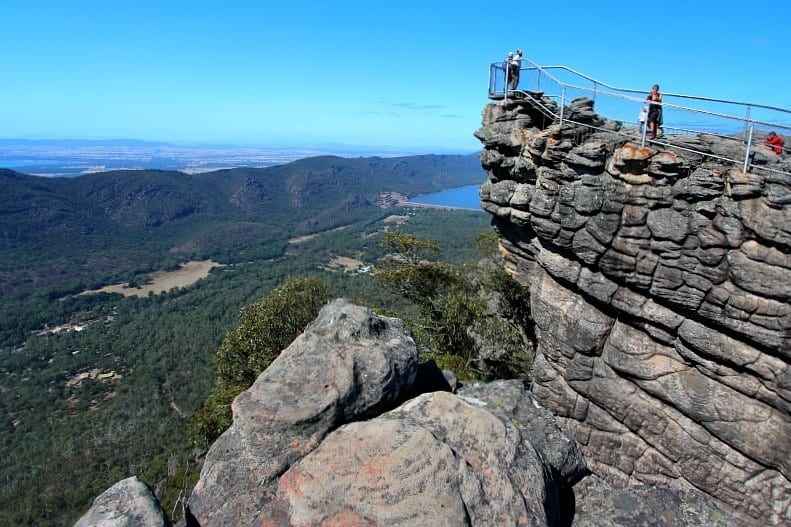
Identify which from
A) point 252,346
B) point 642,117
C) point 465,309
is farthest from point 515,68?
point 252,346

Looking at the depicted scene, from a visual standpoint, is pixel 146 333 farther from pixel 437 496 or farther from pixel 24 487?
pixel 437 496

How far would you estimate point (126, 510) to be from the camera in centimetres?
823

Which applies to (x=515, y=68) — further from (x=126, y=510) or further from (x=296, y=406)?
(x=126, y=510)

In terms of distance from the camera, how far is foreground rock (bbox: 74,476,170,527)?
26.2 feet

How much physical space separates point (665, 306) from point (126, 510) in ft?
40.2

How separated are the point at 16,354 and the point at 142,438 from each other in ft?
160

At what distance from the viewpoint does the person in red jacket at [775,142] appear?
36.6 feet

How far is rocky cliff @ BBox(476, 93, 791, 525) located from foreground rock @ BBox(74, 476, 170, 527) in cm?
1048

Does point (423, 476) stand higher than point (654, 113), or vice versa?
point (654, 113)

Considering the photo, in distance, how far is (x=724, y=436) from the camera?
11.1m

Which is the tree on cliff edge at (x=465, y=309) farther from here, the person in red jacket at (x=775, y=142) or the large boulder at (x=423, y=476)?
the person in red jacket at (x=775, y=142)

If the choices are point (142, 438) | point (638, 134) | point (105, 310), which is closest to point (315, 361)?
point (638, 134)

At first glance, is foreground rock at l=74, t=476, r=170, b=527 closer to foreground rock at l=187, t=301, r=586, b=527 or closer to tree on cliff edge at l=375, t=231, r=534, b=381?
foreground rock at l=187, t=301, r=586, b=527

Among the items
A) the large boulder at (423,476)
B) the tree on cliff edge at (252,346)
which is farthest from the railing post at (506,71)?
the tree on cliff edge at (252,346)
